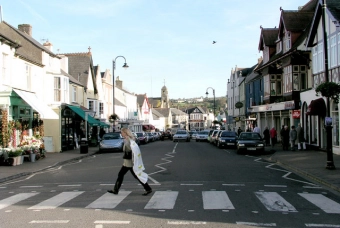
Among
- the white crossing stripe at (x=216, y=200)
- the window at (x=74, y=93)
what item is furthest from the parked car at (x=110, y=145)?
the white crossing stripe at (x=216, y=200)

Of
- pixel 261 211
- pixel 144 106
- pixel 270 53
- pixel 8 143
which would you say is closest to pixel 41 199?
pixel 261 211

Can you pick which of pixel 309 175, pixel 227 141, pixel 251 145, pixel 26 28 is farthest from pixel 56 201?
pixel 26 28

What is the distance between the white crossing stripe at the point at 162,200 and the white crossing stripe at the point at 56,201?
2.16 m

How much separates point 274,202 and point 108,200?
13.3 feet

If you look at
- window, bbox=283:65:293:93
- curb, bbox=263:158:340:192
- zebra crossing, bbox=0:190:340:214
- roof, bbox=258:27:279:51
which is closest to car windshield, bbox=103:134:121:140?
window, bbox=283:65:293:93

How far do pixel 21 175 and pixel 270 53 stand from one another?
2887 cm

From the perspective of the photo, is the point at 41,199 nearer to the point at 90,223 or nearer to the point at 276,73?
the point at 90,223

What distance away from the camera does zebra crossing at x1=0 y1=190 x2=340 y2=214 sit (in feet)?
30.2

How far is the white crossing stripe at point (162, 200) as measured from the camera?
932 cm

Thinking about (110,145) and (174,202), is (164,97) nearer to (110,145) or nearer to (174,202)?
(110,145)

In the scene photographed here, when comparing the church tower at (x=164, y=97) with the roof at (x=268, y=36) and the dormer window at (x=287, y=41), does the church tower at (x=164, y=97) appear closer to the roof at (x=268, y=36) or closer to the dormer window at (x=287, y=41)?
the roof at (x=268, y=36)

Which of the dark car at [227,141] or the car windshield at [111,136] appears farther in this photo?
the dark car at [227,141]

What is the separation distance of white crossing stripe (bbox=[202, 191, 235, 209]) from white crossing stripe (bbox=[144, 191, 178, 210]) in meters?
0.78

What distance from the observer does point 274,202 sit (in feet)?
32.3
